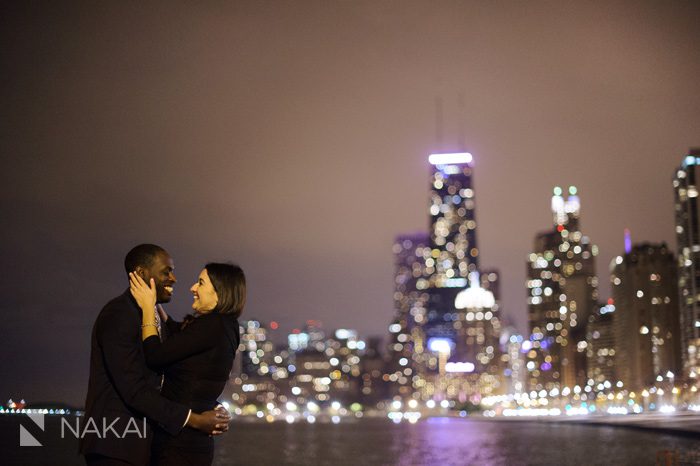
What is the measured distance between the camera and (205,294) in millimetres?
5535

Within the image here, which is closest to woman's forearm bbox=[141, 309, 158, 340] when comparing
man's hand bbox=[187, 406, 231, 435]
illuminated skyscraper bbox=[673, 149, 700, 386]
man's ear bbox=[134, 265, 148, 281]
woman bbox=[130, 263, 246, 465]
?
woman bbox=[130, 263, 246, 465]

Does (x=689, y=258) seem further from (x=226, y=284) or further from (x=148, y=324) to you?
(x=148, y=324)

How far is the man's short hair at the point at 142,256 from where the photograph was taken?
5.41m

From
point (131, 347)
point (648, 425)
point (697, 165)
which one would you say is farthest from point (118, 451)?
point (697, 165)

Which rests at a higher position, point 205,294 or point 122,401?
point 205,294

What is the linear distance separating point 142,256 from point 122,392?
2.57ft

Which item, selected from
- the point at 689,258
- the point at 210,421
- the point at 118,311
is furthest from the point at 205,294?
the point at 689,258

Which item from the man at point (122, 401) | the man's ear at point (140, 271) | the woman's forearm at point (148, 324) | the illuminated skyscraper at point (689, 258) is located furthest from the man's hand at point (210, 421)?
the illuminated skyscraper at point (689, 258)

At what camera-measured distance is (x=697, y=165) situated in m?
179

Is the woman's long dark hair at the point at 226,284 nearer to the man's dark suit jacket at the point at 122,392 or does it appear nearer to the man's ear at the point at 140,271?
the man's ear at the point at 140,271

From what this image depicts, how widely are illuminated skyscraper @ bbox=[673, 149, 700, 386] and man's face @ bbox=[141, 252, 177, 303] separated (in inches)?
6063

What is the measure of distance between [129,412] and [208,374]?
483mm

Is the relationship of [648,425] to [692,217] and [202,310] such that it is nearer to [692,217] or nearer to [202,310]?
[692,217]

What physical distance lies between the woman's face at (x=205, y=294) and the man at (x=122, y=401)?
0.37 m
